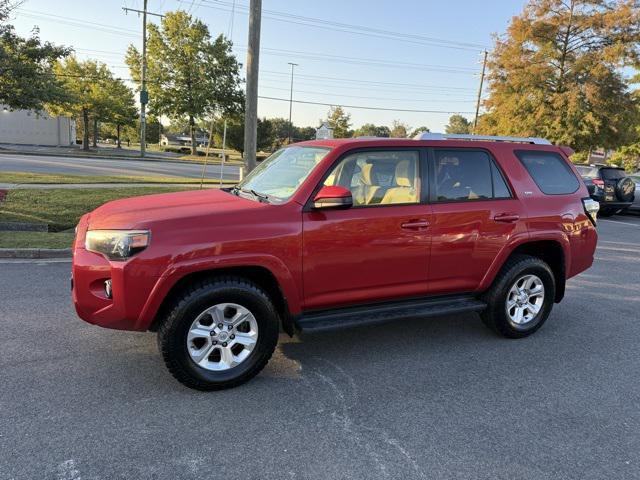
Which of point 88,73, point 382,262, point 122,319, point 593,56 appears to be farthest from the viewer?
point 88,73

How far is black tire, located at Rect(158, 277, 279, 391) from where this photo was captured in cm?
327

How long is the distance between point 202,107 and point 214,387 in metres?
45.8

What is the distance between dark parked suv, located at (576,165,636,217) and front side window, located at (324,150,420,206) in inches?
507

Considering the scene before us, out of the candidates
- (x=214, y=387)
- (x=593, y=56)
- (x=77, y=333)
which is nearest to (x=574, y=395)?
(x=214, y=387)

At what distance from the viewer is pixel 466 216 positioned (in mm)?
4191

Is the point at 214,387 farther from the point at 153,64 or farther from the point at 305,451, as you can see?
the point at 153,64

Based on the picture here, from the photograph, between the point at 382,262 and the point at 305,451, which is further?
the point at 382,262

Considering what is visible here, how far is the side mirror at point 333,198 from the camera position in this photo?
3.53 meters

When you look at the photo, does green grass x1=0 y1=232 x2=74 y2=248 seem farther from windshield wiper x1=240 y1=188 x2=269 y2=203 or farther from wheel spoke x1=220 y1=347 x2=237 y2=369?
wheel spoke x1=220 y1=347 x2=237 y2=369

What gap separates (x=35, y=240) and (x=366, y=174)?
6.07 metres

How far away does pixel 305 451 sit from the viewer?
2805 millimetres

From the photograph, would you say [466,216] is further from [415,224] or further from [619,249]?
[619,249]

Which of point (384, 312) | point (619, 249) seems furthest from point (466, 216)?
point (619, 249)

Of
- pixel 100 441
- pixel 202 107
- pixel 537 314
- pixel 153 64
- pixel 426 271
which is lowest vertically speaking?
pixel 100 441
